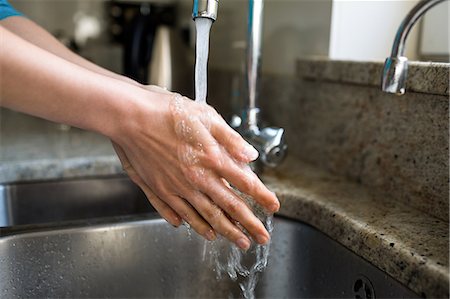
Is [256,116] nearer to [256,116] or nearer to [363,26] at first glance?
[256,116]

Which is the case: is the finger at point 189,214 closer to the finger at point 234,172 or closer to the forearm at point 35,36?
the finger at point 234,172

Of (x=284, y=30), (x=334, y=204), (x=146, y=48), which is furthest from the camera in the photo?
(x=146, y=48)

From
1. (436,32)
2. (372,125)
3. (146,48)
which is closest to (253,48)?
(372,125)

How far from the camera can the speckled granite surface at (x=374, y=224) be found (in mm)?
465

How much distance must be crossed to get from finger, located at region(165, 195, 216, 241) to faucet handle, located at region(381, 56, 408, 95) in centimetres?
29

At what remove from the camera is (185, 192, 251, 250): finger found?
47cm

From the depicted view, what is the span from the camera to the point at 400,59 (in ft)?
1.89

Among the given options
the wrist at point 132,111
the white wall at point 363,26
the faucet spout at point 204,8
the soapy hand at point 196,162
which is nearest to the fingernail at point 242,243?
the soapy hand at point 196,162

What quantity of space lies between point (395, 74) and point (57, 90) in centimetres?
39

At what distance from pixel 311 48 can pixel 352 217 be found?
0.40 m

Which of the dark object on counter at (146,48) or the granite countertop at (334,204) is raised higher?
the dark object on counter at (146,48)

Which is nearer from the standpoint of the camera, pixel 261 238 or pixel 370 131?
pixel 261 238

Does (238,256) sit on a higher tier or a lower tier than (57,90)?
lower

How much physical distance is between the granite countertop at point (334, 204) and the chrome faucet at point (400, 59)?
16 centimetres
